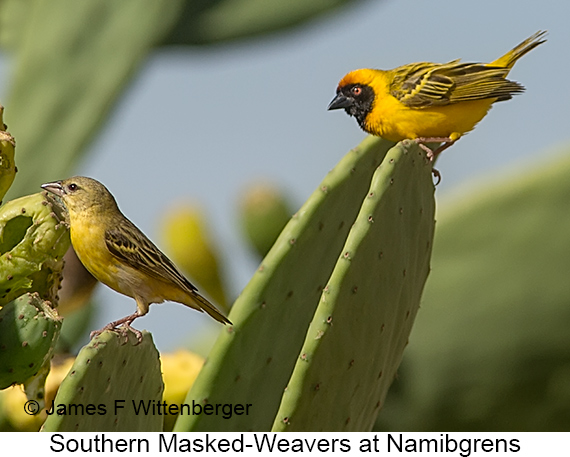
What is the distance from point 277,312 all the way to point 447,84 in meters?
0.55

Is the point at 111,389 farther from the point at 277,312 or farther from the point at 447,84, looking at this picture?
the point at 447,84

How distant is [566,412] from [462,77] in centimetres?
98

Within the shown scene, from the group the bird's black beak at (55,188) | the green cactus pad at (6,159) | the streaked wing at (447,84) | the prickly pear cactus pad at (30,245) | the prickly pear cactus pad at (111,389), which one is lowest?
the prickly pear cactus pad at (111,389)

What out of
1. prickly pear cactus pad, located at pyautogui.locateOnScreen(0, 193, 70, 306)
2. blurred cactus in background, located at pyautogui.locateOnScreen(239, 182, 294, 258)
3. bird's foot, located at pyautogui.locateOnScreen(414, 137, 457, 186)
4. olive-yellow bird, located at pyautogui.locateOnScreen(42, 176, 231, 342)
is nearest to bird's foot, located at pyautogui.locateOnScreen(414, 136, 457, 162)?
bird's foot, located at pyautogui.locateOnScreen(414, 137, 457, 186)

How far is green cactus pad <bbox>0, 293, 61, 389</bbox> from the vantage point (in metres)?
0.99

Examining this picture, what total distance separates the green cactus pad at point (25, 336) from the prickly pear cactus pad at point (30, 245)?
0.03 meters

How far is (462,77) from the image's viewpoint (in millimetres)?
1655

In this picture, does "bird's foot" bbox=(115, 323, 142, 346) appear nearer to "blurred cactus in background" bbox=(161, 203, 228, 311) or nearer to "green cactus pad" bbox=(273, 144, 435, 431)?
"green cactus pad" bbox=(273, 144, 435, 431)

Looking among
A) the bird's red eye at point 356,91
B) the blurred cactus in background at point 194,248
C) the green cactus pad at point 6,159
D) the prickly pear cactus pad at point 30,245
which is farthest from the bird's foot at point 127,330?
the blurred cactus in background at point 194,248

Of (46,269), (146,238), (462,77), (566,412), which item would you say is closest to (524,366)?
(566,412)

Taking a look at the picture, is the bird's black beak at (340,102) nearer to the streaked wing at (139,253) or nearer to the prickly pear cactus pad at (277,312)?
the prickly pear cactus pad at (277,312)

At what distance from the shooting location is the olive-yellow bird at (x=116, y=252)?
1.14 meters

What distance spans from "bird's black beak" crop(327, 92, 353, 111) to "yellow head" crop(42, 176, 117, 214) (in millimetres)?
579
